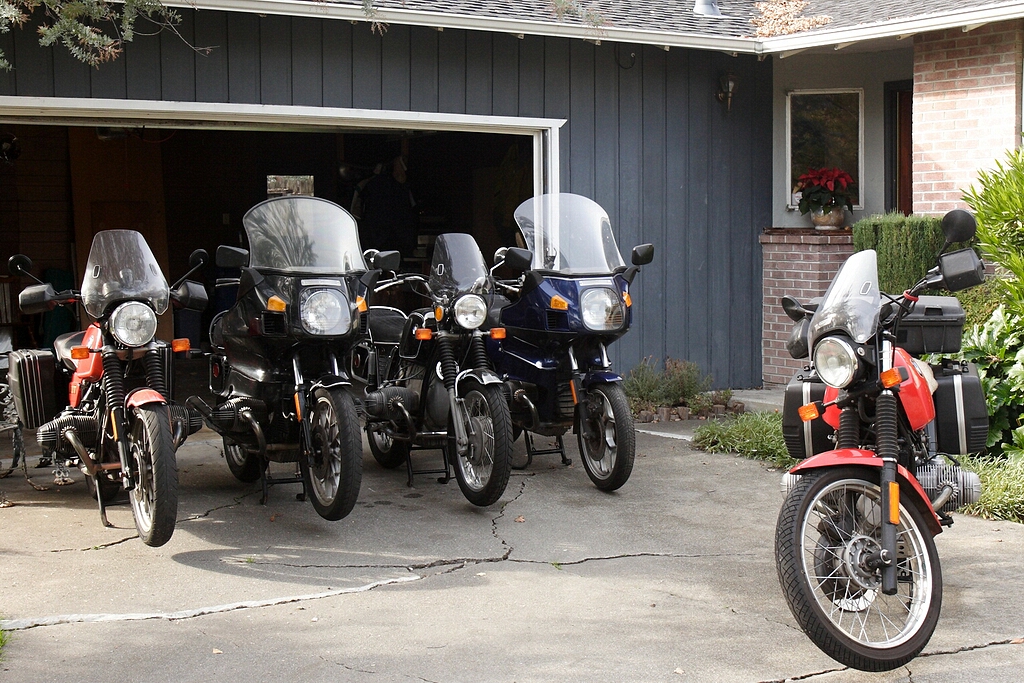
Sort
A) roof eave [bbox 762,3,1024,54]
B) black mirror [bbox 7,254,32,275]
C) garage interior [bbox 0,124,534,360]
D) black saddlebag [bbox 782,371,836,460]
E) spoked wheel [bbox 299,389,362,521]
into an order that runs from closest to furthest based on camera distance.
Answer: black saddlebag [bbox 782,371,836,460], spoked wheel [bbox 299,389,362,521], black mirror [bbox 7,254,32,275], roof eave [bbox 762,3,1024,54], garage interior [bbox 0,124,534,360]

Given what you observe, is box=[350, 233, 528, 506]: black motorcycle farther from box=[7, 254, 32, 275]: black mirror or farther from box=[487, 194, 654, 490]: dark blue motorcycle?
box=[7, 254, 32, 275]: black mirror

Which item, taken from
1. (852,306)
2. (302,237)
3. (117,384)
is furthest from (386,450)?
(852,306)

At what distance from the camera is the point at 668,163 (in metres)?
9.71

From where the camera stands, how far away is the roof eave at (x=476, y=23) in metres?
7.63

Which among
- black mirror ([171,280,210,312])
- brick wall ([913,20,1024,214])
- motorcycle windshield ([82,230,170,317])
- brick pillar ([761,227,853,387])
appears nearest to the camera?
motorcycle windshield ([82,230,170,317])

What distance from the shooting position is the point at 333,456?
5.15 metres

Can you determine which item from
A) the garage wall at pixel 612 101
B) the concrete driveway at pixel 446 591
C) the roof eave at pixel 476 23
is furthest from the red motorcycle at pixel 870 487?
the garage wall at pixel 612 101

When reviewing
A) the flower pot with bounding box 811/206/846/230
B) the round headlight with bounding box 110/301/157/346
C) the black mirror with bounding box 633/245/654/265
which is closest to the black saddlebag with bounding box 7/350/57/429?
the round headlight with bounding box 110/301/157/346

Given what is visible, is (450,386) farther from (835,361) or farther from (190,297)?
(835,361)

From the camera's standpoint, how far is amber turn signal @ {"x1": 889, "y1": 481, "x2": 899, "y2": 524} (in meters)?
3.56

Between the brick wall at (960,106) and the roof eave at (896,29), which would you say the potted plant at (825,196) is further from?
the roof eave at (896,29)

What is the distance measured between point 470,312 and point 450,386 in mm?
414

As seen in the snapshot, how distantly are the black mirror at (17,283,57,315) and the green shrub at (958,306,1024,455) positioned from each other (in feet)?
16.6

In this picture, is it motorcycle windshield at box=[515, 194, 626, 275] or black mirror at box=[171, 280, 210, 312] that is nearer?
black mirror at box=[171, 280, 210, 312]
